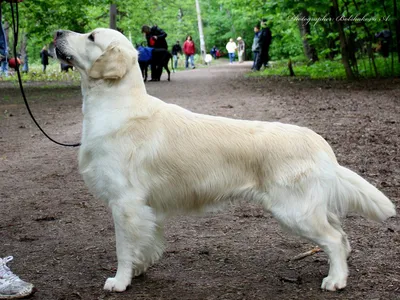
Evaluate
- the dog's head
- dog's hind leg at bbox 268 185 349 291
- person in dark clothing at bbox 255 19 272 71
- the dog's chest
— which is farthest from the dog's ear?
person in dark clothing at bbox 255 19 272 71

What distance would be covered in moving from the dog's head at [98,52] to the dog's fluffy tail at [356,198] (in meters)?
1.51

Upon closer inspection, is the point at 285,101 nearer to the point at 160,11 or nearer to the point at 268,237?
the point at 268,237

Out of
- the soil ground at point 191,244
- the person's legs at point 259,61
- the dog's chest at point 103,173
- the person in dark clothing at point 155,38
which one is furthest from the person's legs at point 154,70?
the dog's chest at point 103,173

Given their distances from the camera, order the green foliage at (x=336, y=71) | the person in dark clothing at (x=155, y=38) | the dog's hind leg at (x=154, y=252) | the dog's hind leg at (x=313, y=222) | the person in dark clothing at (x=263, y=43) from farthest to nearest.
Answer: the person in dark clothing at (x=263, y=43) < the person in dark clothing at (x=155, y=38) < the green foliage at (x=336, y=71) < the dog's hind leg at (x=154, y=252) < the dog's hind leg at (x=313, y=222)

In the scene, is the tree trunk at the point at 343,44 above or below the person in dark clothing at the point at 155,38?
below

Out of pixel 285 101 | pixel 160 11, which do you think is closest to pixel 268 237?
pixel 285 101

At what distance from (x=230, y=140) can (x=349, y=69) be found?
15.8 m

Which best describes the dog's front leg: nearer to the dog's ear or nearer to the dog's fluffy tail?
the dog's ear

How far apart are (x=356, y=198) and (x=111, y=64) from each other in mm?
1737

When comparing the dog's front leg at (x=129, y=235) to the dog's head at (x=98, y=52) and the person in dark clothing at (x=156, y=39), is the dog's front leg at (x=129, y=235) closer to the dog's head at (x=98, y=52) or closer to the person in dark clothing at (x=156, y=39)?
the dog's head at (x=98, y=52)

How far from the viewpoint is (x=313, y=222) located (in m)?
3.46

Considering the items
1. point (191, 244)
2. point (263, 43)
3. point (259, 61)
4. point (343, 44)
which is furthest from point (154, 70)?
point (191, 244)

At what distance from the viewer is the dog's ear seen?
11.9 ft

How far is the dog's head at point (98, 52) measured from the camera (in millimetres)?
3650
